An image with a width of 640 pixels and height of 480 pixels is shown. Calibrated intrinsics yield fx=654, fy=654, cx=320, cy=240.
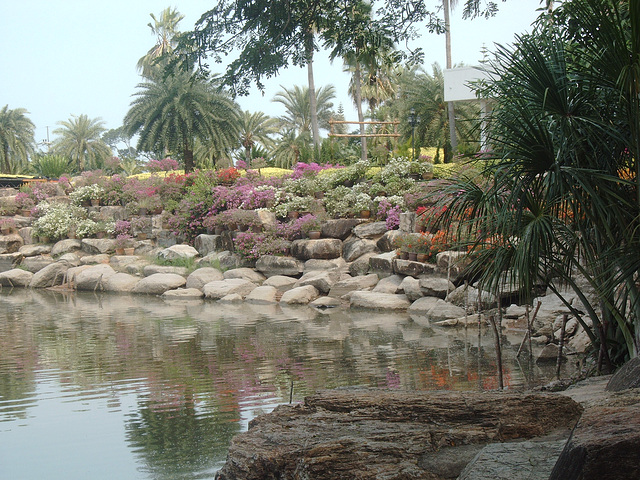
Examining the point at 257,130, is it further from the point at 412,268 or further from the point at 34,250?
the point at 412,268

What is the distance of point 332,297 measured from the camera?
17266 mm

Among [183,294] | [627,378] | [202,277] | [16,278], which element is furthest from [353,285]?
[16,278]

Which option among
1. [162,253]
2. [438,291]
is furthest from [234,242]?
[438,291]

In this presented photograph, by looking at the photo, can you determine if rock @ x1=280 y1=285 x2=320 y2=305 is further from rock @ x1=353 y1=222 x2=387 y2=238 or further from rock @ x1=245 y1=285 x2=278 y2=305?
rock @ x1=353 y1=222 x2=387 y2=238

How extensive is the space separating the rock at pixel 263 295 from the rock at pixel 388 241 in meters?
3.33

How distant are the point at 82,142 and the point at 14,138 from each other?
494 cm

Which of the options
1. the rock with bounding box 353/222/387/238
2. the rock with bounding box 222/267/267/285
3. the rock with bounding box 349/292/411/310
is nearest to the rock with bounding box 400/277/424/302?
the rock with bounding box 349/292/411/310

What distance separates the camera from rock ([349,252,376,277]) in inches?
719

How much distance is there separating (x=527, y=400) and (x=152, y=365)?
22.3 feet

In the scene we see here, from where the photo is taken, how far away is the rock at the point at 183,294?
64.3ft

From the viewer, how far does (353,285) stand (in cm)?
1731

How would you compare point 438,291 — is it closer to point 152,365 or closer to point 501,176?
point 152,365

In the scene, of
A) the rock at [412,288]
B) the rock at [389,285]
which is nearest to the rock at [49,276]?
the rock at [389,285]

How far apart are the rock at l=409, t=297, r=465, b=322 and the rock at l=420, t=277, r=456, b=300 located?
226 mm
